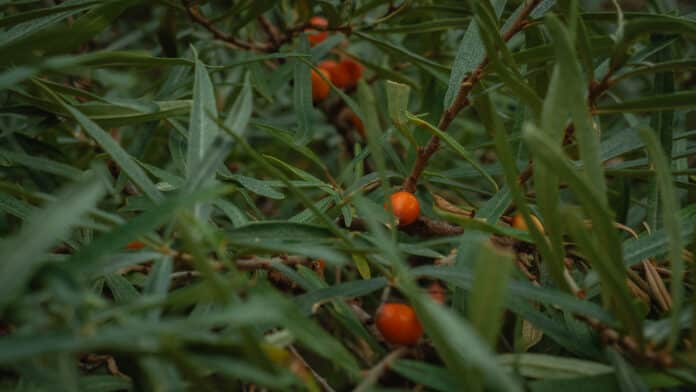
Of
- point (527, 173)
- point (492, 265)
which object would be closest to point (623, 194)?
point (527, 173)

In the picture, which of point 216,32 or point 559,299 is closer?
point 559,299

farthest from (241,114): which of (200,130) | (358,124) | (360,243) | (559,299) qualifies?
(358,124)

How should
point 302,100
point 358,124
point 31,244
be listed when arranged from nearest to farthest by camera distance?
point 31,244, point 302,100, point 358,124

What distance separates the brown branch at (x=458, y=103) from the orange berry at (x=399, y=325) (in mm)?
193

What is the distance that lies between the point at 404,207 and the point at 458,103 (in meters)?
0.12

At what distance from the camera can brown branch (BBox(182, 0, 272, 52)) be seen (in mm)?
821

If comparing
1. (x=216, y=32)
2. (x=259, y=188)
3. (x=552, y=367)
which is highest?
(x=216, y=32)

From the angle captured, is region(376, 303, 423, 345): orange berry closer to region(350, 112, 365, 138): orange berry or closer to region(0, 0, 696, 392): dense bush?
region(0, 0, 696, 392): dense bush

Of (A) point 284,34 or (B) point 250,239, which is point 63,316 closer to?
(B) point 250,239

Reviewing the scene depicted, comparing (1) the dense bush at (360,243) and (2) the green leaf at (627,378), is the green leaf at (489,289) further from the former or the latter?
(2) the green leaf at (627,378)

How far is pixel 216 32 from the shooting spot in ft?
2.90

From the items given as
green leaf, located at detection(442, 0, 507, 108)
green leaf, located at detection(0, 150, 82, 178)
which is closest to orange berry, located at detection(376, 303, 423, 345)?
green leaf, located at detection(442, 0, 507, 108)

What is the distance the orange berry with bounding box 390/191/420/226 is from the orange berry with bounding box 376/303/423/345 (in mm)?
137

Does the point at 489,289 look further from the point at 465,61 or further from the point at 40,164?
the point at 40,164
